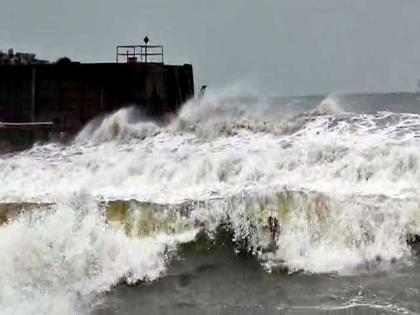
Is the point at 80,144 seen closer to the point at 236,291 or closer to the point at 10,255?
the point at 10,255

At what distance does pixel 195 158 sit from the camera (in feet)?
41.9

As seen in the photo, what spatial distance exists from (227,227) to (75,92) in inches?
452

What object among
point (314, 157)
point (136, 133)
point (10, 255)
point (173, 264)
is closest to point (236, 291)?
point (173, 264)

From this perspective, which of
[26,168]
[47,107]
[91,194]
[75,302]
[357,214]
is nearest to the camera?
[75,302]

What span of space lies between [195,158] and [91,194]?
6.93 feet

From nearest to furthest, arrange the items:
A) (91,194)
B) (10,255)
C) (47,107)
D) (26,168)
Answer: (10,255) < (91,194) < (26,168) < (47,107)

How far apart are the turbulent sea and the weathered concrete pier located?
6.36 metres

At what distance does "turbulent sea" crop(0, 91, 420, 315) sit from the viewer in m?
8.68

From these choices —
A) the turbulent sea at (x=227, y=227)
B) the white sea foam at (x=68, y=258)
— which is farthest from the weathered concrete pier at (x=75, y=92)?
the white sea foam at (x=68, y=258)

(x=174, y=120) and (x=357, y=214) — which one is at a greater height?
(x=174, y=120)

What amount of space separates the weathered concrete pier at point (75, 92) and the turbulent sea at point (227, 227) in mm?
6364

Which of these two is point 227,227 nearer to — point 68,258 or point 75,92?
point 68,258

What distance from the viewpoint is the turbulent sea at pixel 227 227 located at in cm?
868

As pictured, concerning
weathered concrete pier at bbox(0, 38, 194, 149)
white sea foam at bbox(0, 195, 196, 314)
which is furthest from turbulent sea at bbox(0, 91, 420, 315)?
weathered concrete pier at bbox(0, 38, 194, 149)
